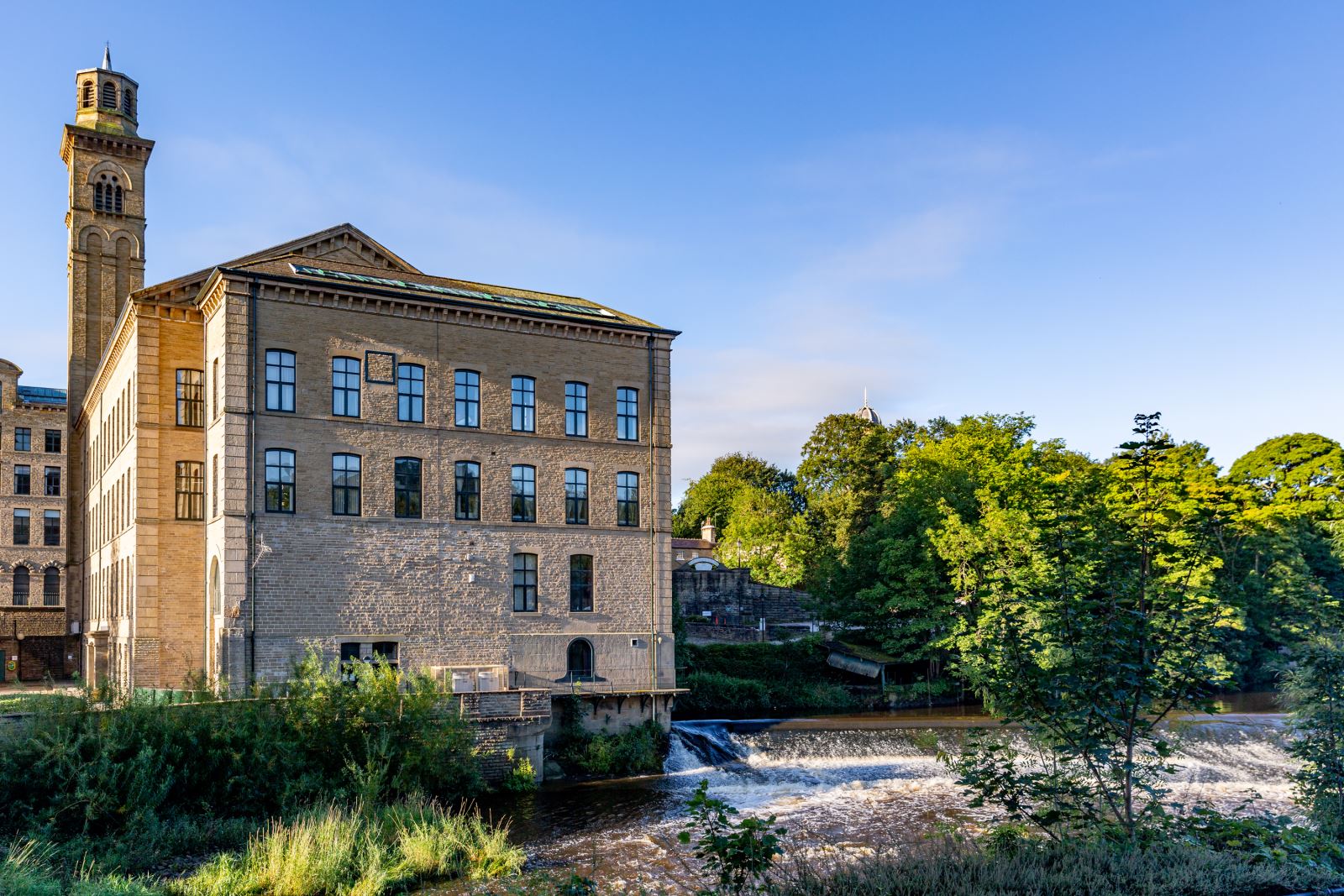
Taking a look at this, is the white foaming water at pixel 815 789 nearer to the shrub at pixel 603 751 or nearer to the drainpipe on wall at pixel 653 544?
the shrub at pixel 603 751

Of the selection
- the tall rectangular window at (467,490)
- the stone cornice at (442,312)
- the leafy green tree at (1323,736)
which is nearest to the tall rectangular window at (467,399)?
the tall rectangular window at (467,490)

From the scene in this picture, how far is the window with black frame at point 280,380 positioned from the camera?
91.1 ft

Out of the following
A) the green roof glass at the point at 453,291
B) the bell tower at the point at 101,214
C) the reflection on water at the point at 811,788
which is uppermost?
the bell tower at the point at 101,214

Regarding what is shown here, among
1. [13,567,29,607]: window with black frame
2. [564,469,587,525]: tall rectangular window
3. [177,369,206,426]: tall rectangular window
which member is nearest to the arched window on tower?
[13,567,29,607]: window with black frame

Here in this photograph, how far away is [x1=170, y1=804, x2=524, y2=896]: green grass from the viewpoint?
1650 cm

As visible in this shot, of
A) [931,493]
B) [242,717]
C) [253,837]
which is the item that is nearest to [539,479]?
[242,717]

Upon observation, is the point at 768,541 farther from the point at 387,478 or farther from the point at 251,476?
the point at 251,476

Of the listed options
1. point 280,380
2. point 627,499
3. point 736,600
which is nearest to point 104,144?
point 280,380

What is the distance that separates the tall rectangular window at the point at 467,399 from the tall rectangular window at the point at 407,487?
1820 mm

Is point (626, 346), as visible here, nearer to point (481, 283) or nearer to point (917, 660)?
point (481, 283)

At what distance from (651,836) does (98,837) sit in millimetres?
10224

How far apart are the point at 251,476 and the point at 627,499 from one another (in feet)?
36.6

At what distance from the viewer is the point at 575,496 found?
32062mm

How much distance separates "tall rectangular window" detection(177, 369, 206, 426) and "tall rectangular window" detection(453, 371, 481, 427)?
783 centimetres
